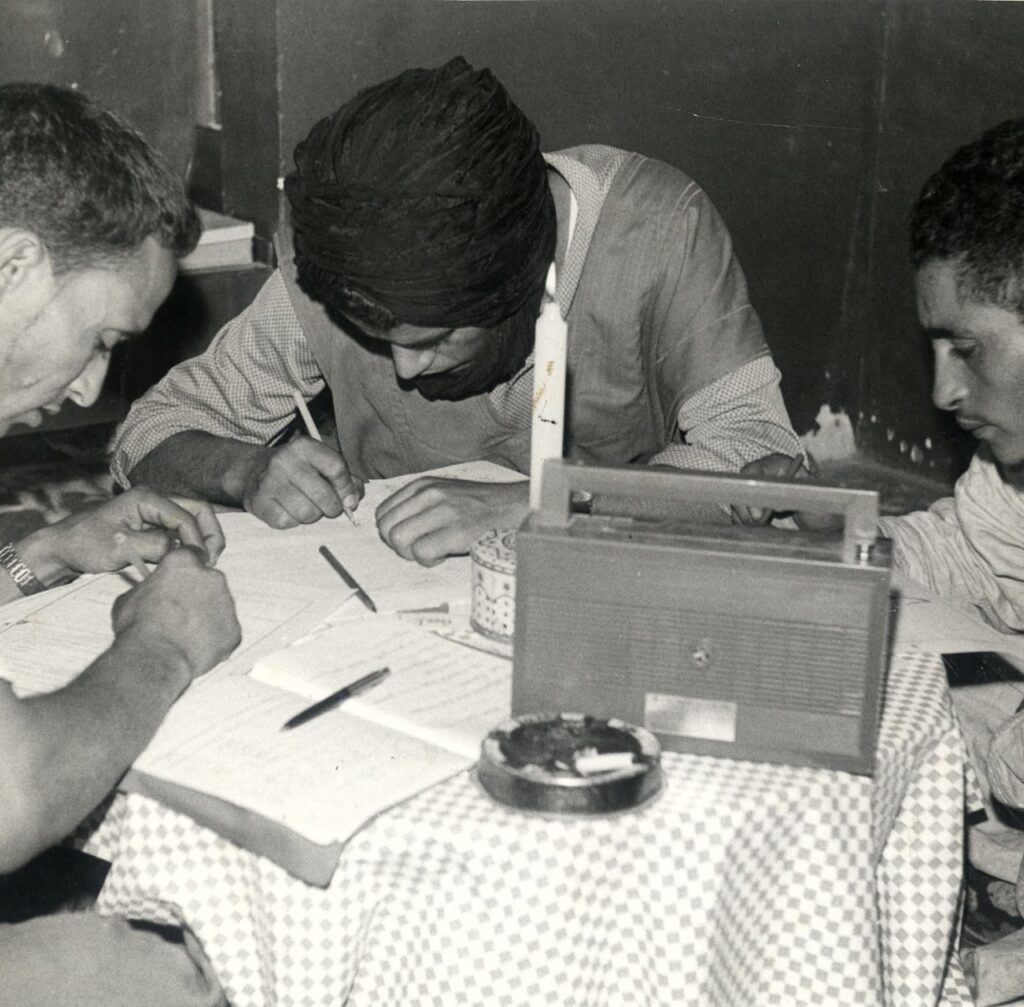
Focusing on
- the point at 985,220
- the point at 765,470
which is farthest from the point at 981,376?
the point at 765,470

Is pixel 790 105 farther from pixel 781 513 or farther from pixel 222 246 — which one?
pixel 781 513

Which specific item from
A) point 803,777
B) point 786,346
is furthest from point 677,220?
point 786,346

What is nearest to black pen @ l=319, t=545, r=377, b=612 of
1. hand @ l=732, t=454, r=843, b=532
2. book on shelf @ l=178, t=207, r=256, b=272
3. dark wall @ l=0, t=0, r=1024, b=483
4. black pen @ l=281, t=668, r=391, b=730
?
black pen @ l=281, t=668, r=391, b=730

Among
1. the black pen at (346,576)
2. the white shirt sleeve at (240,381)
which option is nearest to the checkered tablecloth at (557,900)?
the black pen at (346,576)

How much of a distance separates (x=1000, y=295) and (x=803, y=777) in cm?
106

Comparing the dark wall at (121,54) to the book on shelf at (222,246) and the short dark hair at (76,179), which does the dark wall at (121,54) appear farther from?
the short dark hair at (76,179)

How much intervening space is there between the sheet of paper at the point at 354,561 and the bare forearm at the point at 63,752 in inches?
17.0

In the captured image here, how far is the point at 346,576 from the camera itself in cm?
198

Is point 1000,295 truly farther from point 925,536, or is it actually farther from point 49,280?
point 49,280

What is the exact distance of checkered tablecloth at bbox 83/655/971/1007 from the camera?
52.6 inches

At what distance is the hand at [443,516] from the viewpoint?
2.05 m

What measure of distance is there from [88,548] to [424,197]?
2.46ft

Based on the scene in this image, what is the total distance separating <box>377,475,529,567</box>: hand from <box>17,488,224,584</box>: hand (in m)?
0.27

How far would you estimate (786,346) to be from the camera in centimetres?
512
